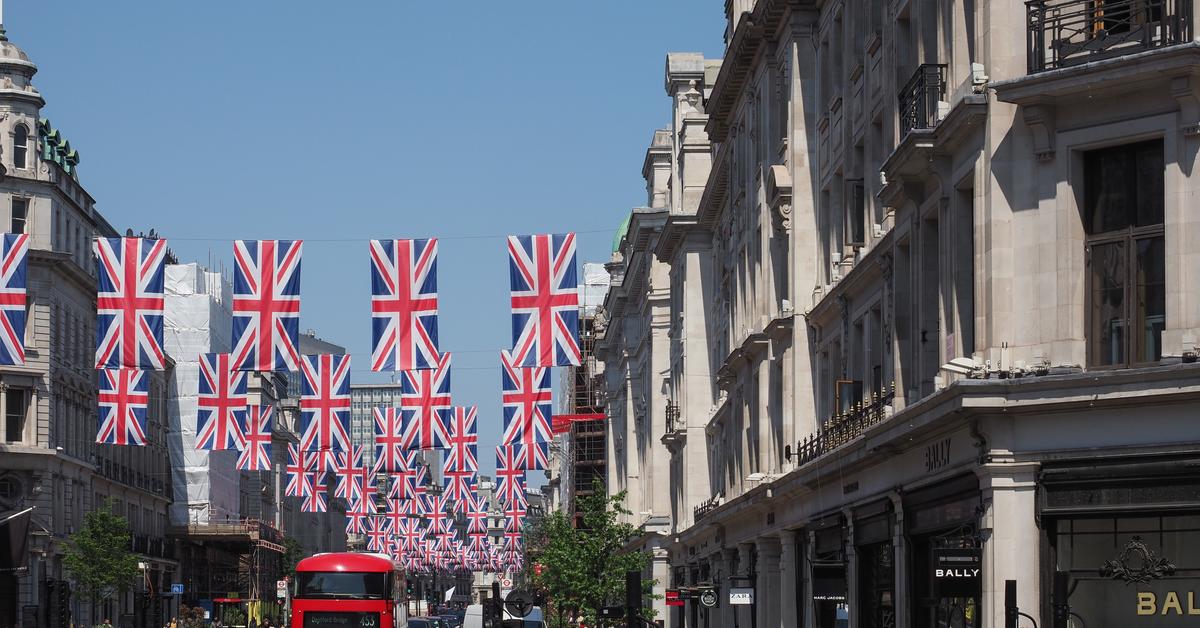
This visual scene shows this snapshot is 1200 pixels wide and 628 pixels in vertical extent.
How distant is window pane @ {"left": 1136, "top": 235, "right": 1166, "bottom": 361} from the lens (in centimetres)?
2189

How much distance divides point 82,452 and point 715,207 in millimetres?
42958

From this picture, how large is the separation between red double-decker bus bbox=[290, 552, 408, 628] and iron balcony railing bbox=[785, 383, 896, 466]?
13316 millimetres

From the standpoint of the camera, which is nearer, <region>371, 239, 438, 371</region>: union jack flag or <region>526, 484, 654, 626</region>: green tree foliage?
<region>371, 239, 438, 371</region>: union jack flag

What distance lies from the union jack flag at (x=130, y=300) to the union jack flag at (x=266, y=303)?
2.92 m

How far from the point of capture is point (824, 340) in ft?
130

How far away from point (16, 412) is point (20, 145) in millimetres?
11999

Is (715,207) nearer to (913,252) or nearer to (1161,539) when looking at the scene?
(913,252)

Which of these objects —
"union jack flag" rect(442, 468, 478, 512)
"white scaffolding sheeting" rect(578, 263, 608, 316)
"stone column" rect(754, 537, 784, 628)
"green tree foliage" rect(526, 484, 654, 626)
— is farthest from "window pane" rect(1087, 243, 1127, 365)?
"white scaffolding sheeting" rect(578, 263, 608, 316)

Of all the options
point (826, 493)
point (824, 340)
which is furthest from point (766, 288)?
point (826, 493)

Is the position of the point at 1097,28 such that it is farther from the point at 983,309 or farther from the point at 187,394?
the point at 187,394

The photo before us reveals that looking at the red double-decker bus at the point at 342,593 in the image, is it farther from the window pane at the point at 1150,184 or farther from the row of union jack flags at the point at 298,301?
the window pane at the point at 1150,184

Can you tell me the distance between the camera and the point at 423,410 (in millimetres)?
61188

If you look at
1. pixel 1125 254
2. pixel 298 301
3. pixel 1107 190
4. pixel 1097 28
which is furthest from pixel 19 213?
pixel 1125 254

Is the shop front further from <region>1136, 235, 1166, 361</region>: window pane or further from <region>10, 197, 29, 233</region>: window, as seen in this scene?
<region>10, 197, 29, 233</region>: window
